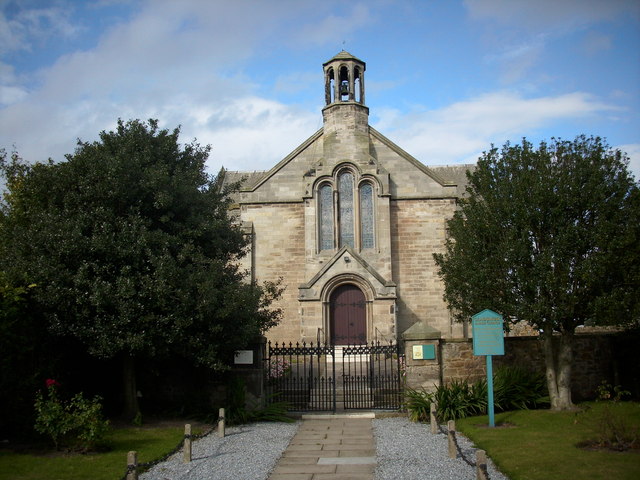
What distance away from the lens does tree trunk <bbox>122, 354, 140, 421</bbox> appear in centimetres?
1538

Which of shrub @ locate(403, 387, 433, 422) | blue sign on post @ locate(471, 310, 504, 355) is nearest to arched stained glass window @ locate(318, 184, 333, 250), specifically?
shrub @ locate(403, 387, 433, 422)

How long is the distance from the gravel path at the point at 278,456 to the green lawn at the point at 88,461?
0.58 metres

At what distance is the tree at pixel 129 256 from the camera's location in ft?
44.8

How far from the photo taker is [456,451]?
11.4 metres

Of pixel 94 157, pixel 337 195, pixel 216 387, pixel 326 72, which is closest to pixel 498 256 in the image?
pixel 216 387

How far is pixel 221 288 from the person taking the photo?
15.6 metres

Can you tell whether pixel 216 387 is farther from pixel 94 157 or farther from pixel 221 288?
pixel 94 157

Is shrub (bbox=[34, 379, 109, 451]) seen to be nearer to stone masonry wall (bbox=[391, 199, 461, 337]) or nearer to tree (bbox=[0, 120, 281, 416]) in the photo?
tree (bbox=[0, 120, 281, 416])

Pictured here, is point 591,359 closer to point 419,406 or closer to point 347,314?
point 419,406

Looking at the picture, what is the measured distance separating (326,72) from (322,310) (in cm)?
1156

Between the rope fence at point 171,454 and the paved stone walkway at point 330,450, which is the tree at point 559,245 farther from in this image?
the rope fence at point 171,454

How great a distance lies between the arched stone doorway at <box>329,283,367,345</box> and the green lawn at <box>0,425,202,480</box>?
13.0 m

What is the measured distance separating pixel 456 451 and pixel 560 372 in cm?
622

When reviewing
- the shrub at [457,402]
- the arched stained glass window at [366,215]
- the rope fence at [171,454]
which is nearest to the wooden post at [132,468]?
the rope fence at [171,454]
